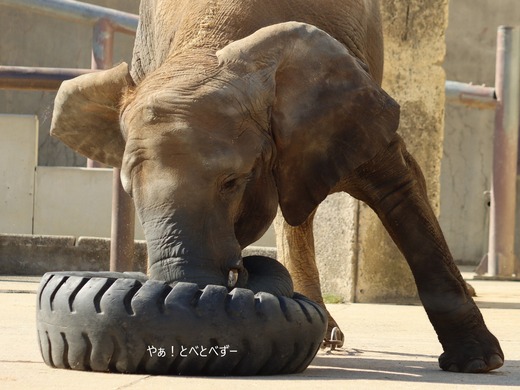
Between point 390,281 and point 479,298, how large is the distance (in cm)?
91

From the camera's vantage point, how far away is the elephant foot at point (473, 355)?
5344 millimetres

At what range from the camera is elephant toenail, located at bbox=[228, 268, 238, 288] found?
15.2 ft

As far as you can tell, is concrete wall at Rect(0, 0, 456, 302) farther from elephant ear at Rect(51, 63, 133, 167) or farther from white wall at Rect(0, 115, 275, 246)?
white wall at Rect(0, 115, 275, 246)

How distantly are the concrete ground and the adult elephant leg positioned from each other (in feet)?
0.61

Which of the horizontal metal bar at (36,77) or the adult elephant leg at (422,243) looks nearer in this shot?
the adult elephant leg at (422,243)

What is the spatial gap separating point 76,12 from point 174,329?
23.5 feet

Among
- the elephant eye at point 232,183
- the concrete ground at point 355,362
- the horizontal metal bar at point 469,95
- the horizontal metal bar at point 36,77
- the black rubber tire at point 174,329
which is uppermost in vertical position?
the horizontal metal bar at point 469,95

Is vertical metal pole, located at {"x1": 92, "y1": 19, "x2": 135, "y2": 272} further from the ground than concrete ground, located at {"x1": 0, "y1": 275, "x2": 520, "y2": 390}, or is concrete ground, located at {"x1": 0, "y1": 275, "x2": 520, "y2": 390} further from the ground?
vertical metal pole, located at {"x1": 92, "y1": 19, "x2": 135, "y2": 272}

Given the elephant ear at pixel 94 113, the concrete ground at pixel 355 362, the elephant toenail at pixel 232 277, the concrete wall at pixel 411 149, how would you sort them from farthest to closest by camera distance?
1. the concrete wall at pixel 411 149
2. the elephant ear at pixel 94 113
3. the elephant toenail at pixel 232 277
4. the concrete ground at pixel 355 362

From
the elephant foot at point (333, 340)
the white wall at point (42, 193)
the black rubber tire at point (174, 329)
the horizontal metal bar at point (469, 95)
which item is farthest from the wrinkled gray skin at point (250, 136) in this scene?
the white wall at point (42, 193)

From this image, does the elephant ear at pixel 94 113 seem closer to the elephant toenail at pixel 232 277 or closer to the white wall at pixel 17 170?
the elephant toenail at pixel 232 277

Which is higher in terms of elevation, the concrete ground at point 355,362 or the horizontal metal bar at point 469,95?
the horizontal metal bar at point 469,95

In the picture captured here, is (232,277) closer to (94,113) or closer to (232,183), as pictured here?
(232,183)

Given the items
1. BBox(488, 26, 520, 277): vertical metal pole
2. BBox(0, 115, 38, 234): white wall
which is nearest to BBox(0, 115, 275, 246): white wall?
BBox(0, 115, 38, 234): white wall
